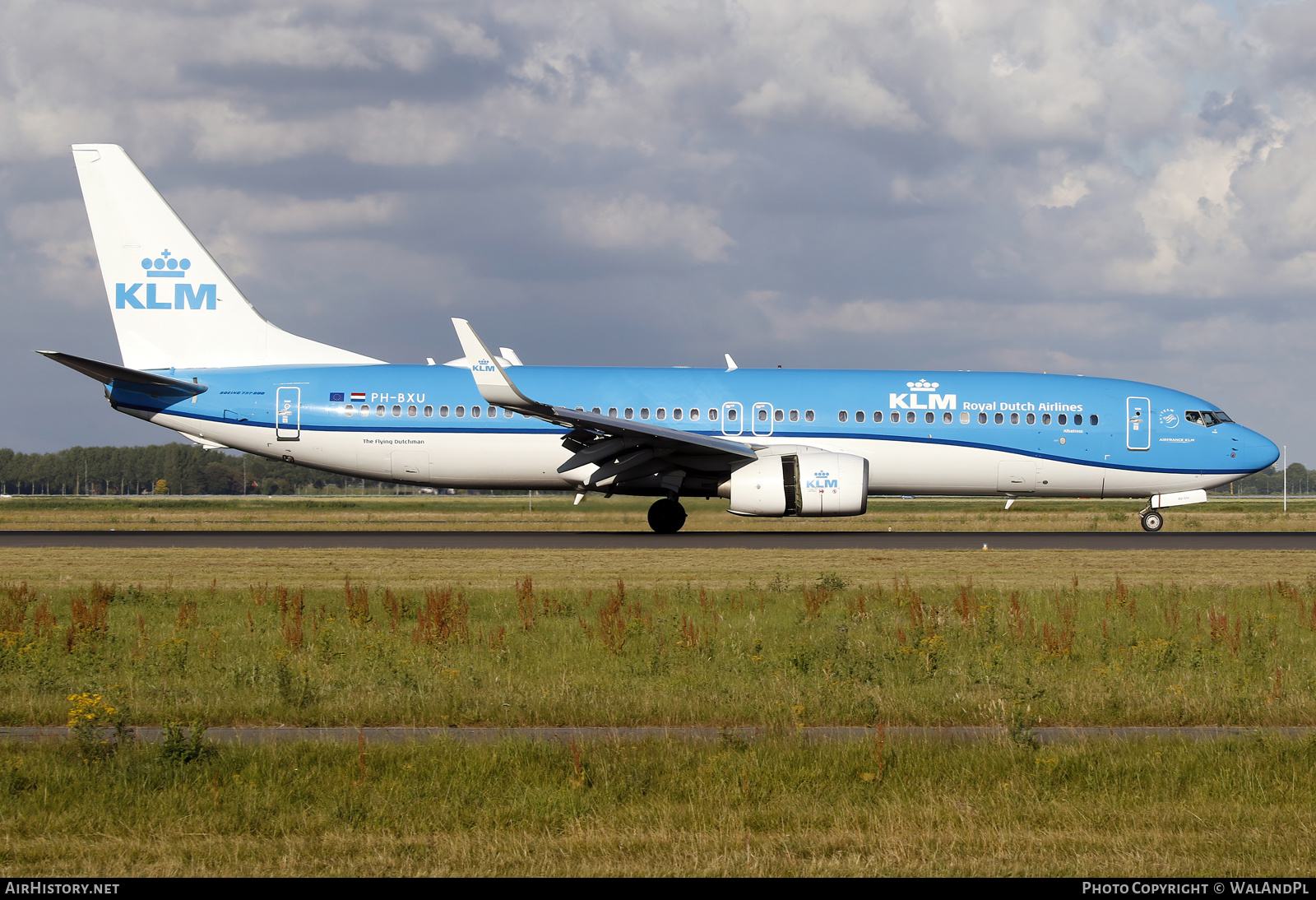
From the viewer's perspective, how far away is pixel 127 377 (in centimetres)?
2761

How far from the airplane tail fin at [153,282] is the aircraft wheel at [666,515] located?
1047 cm

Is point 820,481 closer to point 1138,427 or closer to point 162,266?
point 1138,427

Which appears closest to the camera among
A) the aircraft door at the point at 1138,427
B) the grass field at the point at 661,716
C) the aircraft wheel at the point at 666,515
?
the grass field at the point at 661,716

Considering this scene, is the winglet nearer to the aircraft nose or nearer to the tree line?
the aircraft nose

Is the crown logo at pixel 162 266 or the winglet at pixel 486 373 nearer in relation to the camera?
the winglet at pixel 486 373

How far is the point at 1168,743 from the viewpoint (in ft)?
27.5

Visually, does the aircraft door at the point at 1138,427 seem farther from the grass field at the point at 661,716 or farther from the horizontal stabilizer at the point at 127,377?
the horizontal stabilizer at the point at 127,377

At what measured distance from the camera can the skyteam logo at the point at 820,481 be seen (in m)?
25.5

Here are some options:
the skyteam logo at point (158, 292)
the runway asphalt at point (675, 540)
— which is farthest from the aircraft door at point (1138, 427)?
the skyteam logo at point (158, 292)

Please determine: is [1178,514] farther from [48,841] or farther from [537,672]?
[48,841]

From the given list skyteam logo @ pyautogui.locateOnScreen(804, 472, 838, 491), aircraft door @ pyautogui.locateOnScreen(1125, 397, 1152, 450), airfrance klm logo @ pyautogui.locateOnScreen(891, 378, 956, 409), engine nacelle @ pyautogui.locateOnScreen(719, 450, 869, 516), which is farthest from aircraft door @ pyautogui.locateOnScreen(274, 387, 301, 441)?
aircraft door @ pyautogui.locateOnScreen(1125, 397, 1152, 450)

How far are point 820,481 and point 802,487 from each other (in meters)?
0.45

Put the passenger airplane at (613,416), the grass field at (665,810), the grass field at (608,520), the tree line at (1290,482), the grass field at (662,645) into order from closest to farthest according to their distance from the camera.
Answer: the grass field at (665,810) → the grass field at (662,645) → the passenger airplane at (613,416) → the grass field at (608,520) → the tree line at (1290,482)
